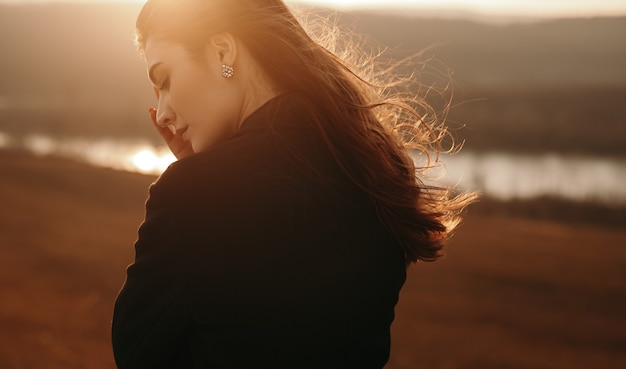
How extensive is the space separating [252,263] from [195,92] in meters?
0.35

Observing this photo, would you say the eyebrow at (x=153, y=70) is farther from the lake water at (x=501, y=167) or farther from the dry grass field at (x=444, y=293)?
the lake water at (x=501, y=167)

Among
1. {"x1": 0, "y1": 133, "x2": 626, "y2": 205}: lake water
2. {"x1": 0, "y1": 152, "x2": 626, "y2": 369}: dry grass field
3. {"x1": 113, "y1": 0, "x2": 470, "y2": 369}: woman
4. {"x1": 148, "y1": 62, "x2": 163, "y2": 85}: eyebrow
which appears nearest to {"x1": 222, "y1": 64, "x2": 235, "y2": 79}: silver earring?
{"x1": 113, "y1": 0, "x2": 470, "y2": 369}: woman

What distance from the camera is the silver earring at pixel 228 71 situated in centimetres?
149

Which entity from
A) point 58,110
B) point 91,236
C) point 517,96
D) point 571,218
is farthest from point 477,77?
point 91,236

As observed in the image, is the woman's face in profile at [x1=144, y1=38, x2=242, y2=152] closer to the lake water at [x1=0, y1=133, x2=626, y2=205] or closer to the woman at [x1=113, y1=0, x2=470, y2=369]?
the woman at [x1=113, y1=0, x2=470, y2=369]

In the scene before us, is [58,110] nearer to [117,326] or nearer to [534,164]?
[534,164]

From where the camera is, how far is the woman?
4.40 feet

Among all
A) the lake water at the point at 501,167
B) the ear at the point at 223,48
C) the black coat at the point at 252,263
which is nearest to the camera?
the black coat at the point at 252,263

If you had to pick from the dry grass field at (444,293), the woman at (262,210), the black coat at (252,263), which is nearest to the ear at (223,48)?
the woman at (262,210)

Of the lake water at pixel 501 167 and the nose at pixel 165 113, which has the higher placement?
the nose at pixel 165 113

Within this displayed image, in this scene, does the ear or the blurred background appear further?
the blurred background

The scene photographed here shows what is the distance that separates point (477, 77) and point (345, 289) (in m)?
76.6

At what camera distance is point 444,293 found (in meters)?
8.82

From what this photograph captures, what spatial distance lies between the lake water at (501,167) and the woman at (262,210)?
50.1 feet
